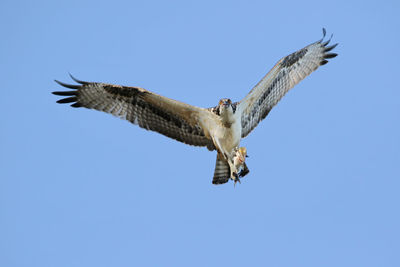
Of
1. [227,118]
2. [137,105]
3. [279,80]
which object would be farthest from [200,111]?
[279,80]

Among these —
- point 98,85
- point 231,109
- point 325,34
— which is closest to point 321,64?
point 325,34

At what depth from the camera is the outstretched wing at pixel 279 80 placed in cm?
1070

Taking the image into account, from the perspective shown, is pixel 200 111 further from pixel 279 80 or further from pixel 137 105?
pixel 279 80

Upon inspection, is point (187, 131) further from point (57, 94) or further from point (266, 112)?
point (57, 94)

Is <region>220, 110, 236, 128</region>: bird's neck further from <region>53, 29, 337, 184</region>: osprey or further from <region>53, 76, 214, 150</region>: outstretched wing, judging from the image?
<region>53, 76, 214, 150</region>: outstretched wing

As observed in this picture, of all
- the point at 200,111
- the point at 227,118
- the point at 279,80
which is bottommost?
the point at 227,118

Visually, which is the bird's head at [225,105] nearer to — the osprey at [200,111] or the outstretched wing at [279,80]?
the osprey at [200,111]

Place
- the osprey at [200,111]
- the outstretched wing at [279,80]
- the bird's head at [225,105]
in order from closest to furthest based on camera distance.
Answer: the bird's head at [225,105]
the osprey at [200,111]
the outstretched wing at [279,80]

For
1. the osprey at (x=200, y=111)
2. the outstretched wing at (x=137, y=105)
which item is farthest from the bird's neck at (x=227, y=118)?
the outstretched wing at (x=137, y=105)

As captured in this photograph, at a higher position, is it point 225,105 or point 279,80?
point 279,80

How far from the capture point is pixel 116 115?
10.4 meters

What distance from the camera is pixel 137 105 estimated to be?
10.5 metres

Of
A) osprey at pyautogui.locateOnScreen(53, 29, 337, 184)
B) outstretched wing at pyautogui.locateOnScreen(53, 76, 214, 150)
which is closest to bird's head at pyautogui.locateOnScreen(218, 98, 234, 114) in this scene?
osprey at pyautogui.locateOnScreen(53, 29, 337, 184)

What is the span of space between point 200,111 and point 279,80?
5.36ft
